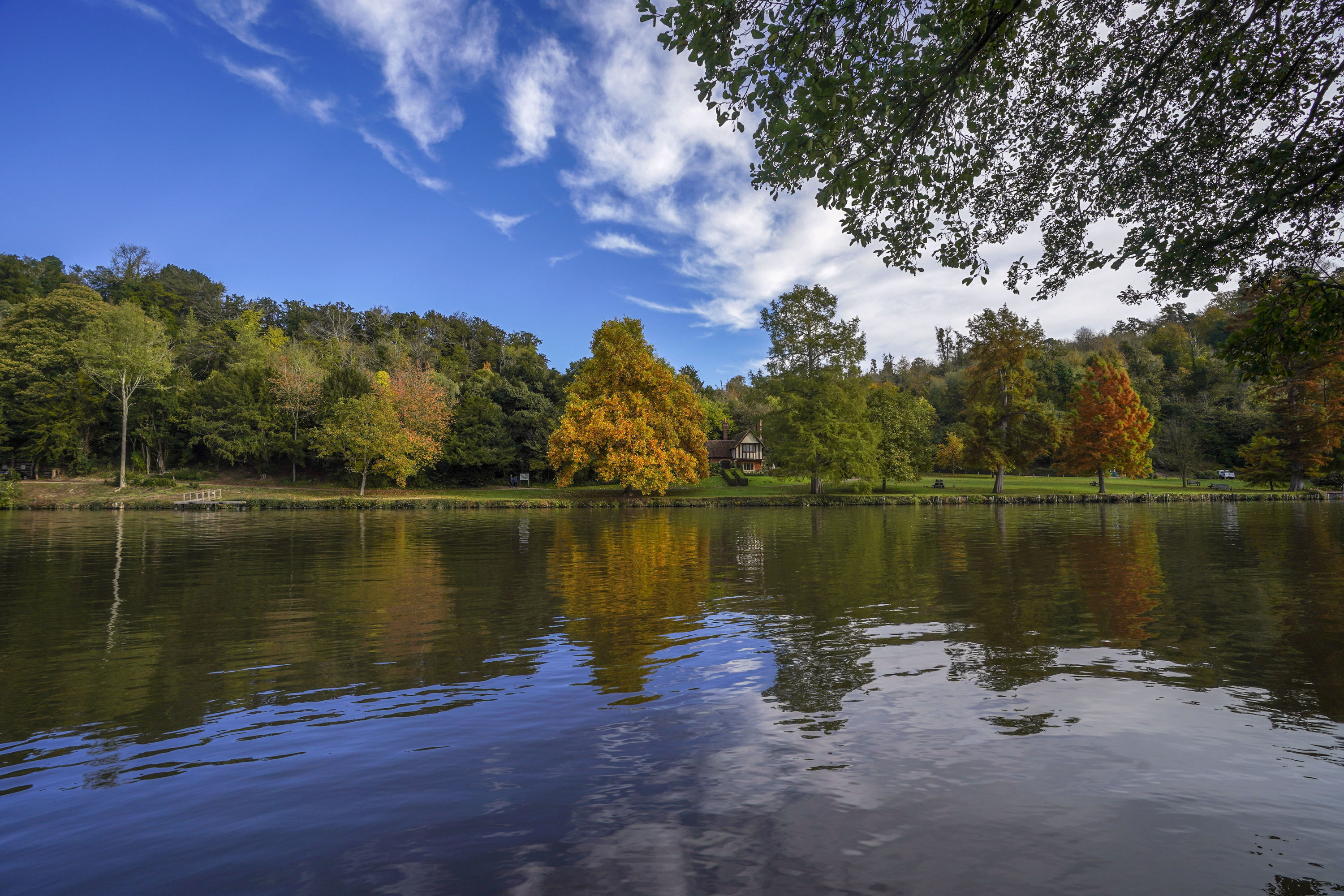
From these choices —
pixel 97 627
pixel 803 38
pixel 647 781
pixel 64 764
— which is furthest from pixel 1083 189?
pixel 97 627

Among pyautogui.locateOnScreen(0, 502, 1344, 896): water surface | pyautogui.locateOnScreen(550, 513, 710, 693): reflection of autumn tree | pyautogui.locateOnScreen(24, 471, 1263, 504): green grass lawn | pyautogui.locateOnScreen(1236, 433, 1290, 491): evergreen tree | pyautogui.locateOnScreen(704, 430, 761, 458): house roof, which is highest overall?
pyautogui.locateOnScreen(704, 430, 761, 458): house roof

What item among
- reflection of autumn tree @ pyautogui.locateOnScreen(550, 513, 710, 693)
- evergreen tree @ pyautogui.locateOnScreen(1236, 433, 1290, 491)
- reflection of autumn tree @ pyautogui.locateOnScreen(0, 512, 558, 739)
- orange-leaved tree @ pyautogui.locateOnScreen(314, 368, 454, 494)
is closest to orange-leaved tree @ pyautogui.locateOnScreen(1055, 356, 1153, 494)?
evergreen tree @ pyautogui.locateOnScreen(1236, 433, 1290, 491)

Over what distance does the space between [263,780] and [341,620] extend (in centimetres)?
648

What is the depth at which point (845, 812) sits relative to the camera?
4.46m

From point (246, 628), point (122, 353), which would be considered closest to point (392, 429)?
point (122, 353)

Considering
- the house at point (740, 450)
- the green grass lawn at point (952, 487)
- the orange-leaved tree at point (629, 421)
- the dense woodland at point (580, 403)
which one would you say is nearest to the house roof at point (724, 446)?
the house at point (740, 450)

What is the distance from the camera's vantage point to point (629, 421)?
48.8 meters

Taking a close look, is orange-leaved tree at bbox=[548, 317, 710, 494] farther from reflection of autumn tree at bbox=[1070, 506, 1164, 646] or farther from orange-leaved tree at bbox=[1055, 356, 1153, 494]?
orange-leaved tree at bbox=[1055, 356, 1153, 494]

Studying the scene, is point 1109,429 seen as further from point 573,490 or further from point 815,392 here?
point 573,490

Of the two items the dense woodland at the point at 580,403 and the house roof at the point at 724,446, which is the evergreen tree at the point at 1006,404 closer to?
the dense woodland at the point at 580,403

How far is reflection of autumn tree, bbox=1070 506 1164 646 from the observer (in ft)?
34.1

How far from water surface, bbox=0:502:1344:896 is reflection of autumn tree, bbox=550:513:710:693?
134 millimetres

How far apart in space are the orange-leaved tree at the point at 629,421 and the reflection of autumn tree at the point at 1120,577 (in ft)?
96.1

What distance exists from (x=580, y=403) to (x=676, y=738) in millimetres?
44955
